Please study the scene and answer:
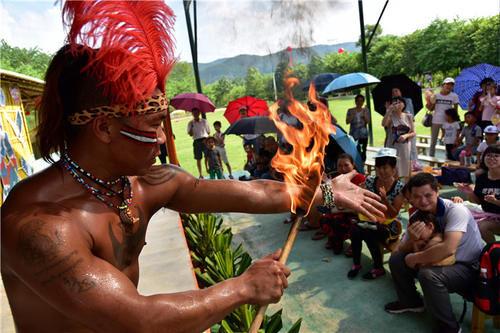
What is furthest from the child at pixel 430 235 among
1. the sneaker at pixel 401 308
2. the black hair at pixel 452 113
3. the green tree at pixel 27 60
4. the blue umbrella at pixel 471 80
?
the green tree at pixel 27 60

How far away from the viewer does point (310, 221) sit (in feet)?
19.0

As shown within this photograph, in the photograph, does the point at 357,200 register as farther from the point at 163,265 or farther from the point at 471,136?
the point at 471,136

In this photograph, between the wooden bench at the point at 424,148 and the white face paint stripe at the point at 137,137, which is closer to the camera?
the white face paint stripe at the point at 137,137

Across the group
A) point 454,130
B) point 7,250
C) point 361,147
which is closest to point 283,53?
point 7,250

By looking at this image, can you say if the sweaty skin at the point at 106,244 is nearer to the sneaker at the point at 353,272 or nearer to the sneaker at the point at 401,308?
the sneaker at the point at 401,308

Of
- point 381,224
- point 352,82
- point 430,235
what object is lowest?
point 381,224

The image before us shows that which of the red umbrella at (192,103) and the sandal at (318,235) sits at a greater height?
the red umbrella at (192,103)

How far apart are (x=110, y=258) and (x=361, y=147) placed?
775cm

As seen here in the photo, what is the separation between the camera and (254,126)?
7.22 m

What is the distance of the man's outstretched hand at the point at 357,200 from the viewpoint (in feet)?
5.79

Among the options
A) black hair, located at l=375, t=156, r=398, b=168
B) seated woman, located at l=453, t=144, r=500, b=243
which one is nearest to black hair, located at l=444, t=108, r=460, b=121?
seated woman, located at l=453, t=144, r=500, b=243

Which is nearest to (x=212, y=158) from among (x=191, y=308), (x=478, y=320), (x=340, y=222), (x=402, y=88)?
(x=402, y=88)

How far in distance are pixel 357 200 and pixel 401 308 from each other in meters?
2.13

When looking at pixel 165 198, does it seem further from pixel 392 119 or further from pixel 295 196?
pixel 392 119
